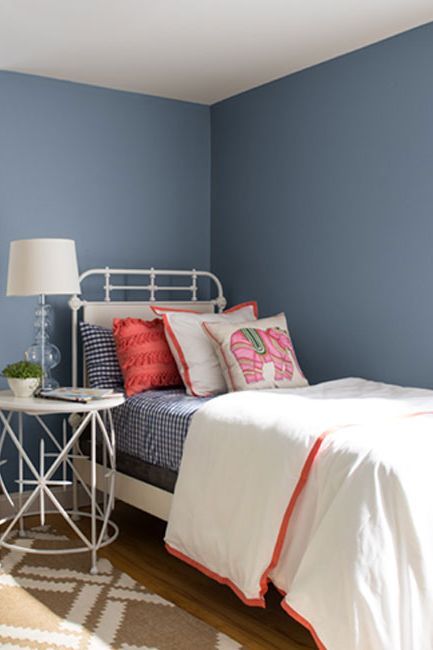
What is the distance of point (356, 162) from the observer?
3590 millimetres

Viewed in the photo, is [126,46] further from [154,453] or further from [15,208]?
[154,453]

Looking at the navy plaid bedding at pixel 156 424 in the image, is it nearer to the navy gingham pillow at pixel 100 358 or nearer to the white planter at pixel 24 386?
the navy gingham pillow at pixel 100 358

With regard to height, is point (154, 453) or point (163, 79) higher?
point (163, 79)

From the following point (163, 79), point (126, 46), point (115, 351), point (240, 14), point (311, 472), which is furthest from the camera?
point (163, 79)

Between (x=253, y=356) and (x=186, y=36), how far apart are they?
1440 mm

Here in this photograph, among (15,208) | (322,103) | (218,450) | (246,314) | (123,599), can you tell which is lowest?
(123,599)

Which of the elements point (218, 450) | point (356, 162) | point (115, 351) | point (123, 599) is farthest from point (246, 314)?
point (123, 599)

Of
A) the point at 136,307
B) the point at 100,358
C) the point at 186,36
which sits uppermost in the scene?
the point at 186,36

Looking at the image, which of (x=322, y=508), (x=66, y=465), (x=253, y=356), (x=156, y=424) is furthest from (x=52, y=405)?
(x=322, y=508)

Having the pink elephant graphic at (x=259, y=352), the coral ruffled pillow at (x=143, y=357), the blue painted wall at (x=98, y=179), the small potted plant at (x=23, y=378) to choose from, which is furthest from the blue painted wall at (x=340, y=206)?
the small potted plant at (x=23, y=378)

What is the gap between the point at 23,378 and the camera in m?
3.23

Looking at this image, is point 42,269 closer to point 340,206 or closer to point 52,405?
point 52,405

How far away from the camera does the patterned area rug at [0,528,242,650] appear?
7.97 ft

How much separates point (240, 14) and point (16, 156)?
140 centimetres
